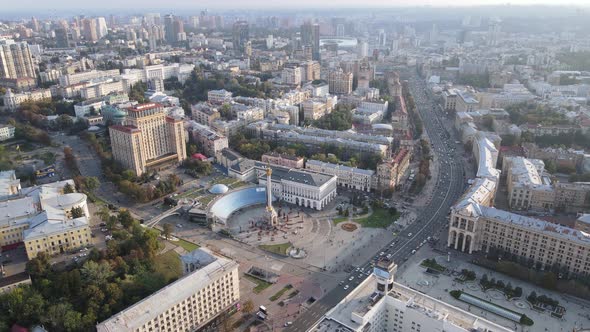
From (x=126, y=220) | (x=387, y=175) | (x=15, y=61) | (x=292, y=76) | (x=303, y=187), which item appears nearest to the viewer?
(x=126, y=220)

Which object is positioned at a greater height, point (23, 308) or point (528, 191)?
point (23, 308)

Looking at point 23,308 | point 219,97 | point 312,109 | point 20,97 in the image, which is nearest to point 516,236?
point 23,308

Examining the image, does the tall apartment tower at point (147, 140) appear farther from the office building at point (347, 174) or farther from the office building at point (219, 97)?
the office building at point (219, 97)

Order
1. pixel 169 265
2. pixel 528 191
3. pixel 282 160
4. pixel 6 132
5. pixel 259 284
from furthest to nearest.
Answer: pixel 6 132, pixel 282 160, pixel 528 191, pixel 169 265, pixel 259 284

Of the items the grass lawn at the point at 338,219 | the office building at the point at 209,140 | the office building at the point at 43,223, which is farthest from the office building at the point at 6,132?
the grass lawn at the point at 338,219

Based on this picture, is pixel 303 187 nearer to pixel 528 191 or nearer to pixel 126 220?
pixel 126 220
